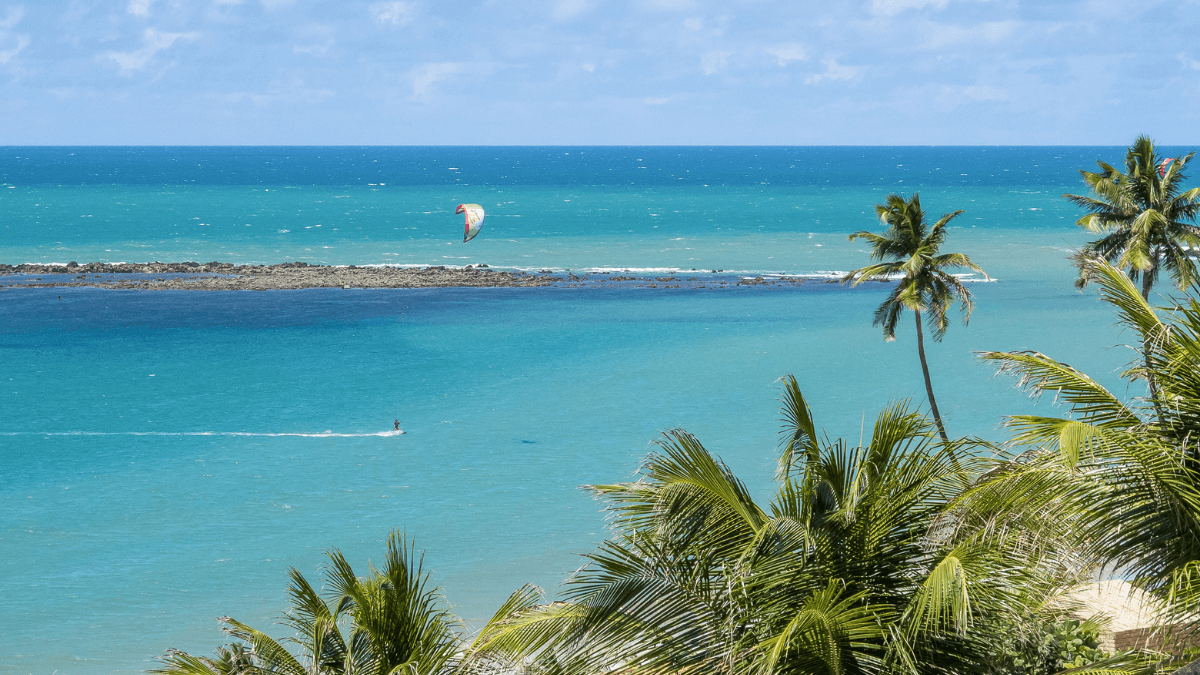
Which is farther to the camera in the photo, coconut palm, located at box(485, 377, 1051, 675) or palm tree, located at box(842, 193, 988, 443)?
palm tree, located at box(842, 193, 988, 443)

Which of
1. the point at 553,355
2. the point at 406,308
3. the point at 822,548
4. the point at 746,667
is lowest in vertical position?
the point at 746,667

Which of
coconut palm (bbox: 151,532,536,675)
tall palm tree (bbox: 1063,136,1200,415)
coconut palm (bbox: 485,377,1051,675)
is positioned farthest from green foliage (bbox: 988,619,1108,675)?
tall palm tree (bbox: 1063,136,1200,415)

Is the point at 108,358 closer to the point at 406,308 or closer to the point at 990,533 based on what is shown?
the point at 406,308

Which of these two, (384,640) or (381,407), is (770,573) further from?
(381,407)

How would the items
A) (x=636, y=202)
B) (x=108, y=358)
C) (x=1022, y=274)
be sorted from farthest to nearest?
1. (x=636, y=202)
2. (x=1022, y=274)
3. (x=108, y=358)

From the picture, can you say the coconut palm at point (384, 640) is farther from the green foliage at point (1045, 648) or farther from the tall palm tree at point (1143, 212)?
the tall palm tree at point (1143, 212)

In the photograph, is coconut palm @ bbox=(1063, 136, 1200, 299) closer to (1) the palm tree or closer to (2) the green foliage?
(1) the palm tree

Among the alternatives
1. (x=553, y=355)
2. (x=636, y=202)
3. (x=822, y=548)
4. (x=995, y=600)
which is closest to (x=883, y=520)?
(x=822, y=548)
